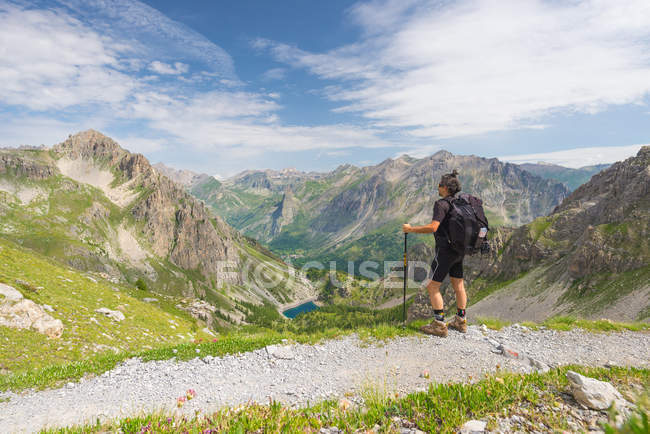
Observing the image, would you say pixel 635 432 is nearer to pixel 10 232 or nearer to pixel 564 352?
pixel 564 352

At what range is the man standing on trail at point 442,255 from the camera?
31.0 ft

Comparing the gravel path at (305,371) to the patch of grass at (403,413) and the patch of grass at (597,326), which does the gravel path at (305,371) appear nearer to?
the patch of grass at (597,326)

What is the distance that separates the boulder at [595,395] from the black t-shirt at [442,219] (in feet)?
17.2

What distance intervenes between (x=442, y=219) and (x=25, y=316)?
995 inches

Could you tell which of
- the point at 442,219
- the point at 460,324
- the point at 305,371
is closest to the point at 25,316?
the point at 305,371

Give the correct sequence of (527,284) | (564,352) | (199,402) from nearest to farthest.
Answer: (199,402)
(564,352)
(527,284)

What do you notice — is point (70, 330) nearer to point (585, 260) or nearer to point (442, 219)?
point (442, 219)

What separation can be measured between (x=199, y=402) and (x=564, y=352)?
12.0 metres

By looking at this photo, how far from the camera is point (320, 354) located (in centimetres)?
1009

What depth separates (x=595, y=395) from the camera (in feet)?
15.3

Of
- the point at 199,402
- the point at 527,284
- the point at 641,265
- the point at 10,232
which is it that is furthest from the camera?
the point at 10,232

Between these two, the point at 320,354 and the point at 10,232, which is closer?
the point at 320,354

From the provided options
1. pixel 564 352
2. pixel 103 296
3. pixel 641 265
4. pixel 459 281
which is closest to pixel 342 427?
pixel 459 281

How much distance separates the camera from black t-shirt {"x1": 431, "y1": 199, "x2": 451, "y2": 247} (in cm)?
942
